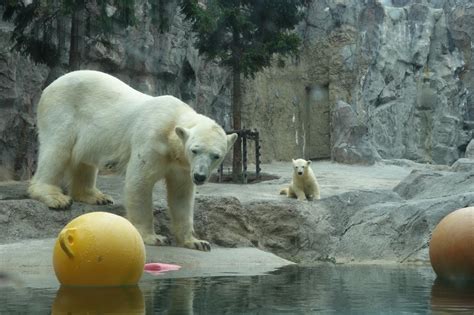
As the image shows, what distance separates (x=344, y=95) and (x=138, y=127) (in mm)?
21875

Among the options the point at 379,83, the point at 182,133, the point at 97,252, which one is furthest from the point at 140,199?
the point at 379,83

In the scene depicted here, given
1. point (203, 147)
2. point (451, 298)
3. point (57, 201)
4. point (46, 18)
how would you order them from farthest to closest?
point (46, 18) < point (57, 201) < point (203, 147) < point (451, 298)

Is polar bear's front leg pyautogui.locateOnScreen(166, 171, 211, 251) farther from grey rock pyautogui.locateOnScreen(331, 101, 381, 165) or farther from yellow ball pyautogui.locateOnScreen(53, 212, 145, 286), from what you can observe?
grey rock pyautogui.locateOnScreen(331, 101, 381, 165)

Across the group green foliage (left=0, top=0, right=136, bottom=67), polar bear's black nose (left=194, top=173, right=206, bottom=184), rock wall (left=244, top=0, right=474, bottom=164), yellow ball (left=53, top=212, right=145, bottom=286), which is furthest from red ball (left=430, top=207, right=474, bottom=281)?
rock wall (left=244, top=0, right=474, bottom=164)

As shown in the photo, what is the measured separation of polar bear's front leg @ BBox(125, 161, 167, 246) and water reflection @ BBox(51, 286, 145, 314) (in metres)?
1.82

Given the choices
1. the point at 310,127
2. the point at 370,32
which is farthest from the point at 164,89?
the point at 370,32

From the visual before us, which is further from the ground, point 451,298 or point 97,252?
point 97,252

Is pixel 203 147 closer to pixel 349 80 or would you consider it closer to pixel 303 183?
pixel 303 183

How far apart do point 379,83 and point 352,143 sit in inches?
234

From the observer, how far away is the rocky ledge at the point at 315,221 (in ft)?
22.8

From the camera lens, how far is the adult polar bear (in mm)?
6438

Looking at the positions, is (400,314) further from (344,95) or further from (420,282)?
(344,95)

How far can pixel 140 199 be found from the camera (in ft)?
21.3

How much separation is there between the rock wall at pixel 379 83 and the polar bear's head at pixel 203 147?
1842cm
